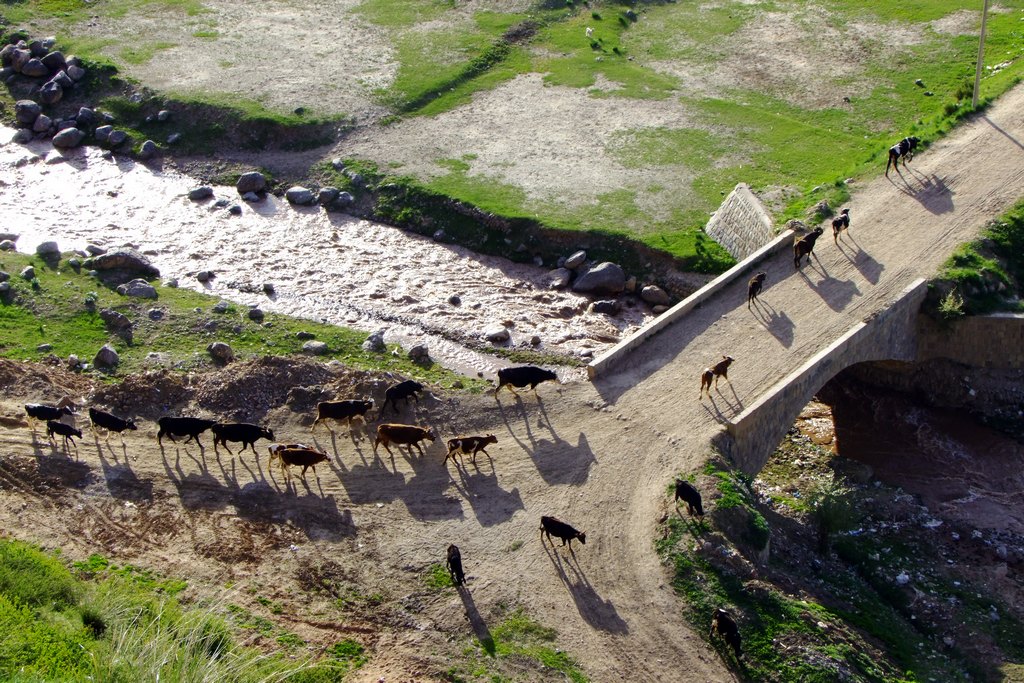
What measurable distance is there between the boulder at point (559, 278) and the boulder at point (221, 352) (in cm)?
1127

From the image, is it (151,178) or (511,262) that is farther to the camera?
(151,178)

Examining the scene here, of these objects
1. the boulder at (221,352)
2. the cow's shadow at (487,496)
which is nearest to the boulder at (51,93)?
the boulder at (221,352)

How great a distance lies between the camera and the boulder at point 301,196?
40.7m

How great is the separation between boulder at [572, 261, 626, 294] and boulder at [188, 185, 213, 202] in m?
16.1

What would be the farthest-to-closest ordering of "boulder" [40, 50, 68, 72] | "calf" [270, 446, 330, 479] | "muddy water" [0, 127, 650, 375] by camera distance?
"boulder" [40, 50, 68, 72] < "muddy water" [0, 127, 650, 375] < "calf" [270, 446, 330, 479]

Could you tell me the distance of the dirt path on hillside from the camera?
813 inches

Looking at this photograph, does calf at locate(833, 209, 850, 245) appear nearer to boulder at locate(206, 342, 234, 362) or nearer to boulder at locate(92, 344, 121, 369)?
boulder at locate(206, 342, 234, 362)

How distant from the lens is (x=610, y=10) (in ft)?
174

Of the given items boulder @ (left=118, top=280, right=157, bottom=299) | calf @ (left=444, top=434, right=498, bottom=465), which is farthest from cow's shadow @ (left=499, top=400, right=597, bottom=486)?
boulder @ (left=118, top=280, right=157, bottom=299)

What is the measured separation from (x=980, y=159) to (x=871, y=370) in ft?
29.2

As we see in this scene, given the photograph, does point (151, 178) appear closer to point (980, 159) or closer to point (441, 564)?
point (441, 564)

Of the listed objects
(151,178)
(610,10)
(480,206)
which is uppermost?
(610,10)

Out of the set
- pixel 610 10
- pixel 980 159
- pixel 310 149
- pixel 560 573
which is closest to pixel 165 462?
pixel 560 573

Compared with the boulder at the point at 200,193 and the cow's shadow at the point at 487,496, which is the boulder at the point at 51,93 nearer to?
the boulder at the point at 200,193
